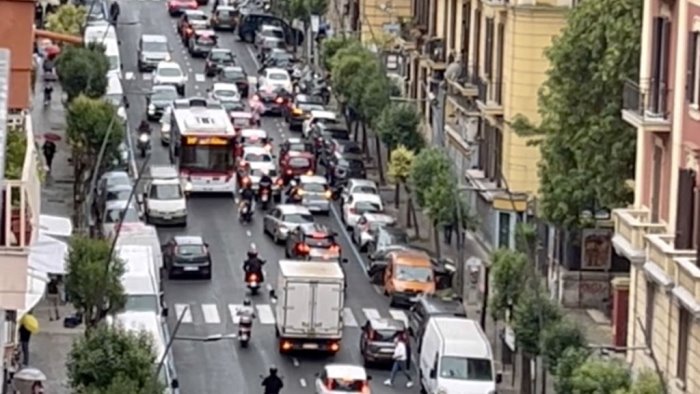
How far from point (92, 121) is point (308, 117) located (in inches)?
847

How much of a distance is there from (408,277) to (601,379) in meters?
27.5

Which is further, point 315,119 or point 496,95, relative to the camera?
point 315,119

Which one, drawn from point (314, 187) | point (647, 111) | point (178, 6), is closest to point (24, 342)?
point (647, 111)

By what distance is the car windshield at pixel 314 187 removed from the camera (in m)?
101

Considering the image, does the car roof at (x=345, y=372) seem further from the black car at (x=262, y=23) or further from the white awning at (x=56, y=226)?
the black car at (x=262, y=23)

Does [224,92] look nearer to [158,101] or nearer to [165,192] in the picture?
[158,101]

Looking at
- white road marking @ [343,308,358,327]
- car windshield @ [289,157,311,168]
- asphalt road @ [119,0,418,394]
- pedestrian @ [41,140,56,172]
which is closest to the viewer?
asphalt road @ [119,0,418,394]

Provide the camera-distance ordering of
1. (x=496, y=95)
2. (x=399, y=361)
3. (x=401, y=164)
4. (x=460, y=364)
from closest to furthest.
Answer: (x=460, y=364), (x=399, y=361), (x=496, y=95), (x=401, y=164)

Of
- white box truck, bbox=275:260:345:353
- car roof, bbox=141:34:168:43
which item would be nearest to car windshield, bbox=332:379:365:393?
white box truck, bbox=275:260:345:353

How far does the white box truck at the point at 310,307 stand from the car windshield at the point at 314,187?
23984mm

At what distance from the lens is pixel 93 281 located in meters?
72.1

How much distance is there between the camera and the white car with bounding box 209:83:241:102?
120750mm

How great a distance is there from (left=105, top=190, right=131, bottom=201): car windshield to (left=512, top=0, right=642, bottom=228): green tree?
19.6 metres

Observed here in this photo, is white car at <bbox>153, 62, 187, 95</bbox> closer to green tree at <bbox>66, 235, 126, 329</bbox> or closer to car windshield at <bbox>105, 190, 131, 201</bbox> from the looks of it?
car windshield at <bbox>105, 190, 131, 201</bbox>
